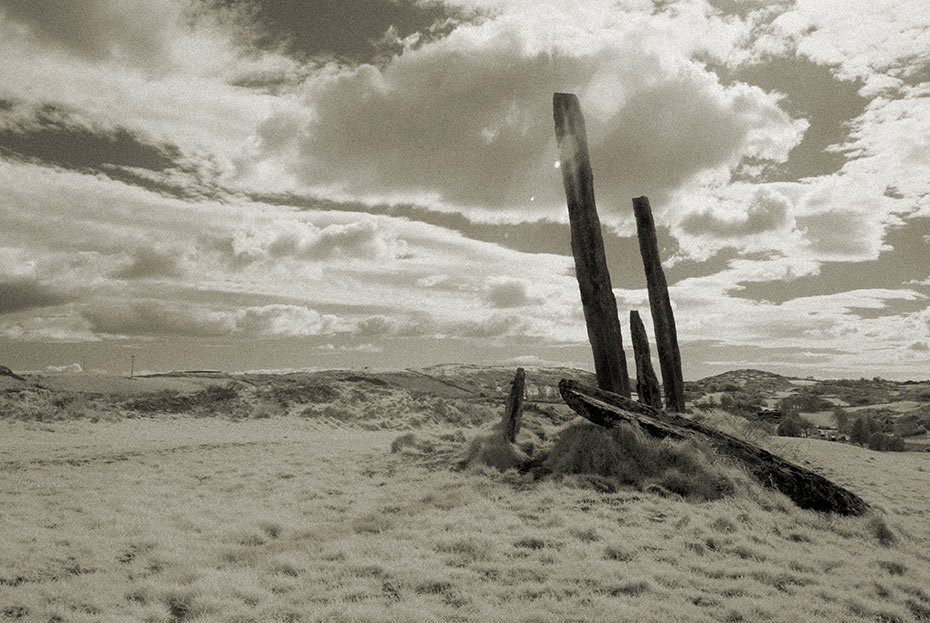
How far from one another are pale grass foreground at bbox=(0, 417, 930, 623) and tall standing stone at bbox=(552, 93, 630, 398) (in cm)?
379

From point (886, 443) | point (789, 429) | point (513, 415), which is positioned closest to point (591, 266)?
point (513, 415)

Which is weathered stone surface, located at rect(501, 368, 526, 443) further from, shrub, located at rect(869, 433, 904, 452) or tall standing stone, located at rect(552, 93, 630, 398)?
shrub, located at rect(869, 433, 904, 452)

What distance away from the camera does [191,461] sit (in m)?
12.2

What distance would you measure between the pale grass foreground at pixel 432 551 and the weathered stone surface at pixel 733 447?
0.42m

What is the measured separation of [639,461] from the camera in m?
8.96

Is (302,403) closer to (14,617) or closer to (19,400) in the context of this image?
(19,400)

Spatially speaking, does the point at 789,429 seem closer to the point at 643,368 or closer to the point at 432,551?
the point at 643,368

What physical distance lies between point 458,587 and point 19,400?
1009 inches

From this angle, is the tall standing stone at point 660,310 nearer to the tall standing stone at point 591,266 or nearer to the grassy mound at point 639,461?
the tall standing stone at point 591,266

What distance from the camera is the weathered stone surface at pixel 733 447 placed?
794 cm

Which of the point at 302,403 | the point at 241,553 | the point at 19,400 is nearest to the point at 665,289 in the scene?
the point at 241,553

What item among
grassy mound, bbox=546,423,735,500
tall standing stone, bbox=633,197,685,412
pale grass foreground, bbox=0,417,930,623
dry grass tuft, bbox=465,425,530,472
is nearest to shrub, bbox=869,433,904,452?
tall standing stone, bbox=633,197,685,412

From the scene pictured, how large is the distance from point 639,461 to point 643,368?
6.21 metres

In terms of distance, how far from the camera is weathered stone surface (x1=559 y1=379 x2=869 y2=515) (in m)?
7.94
